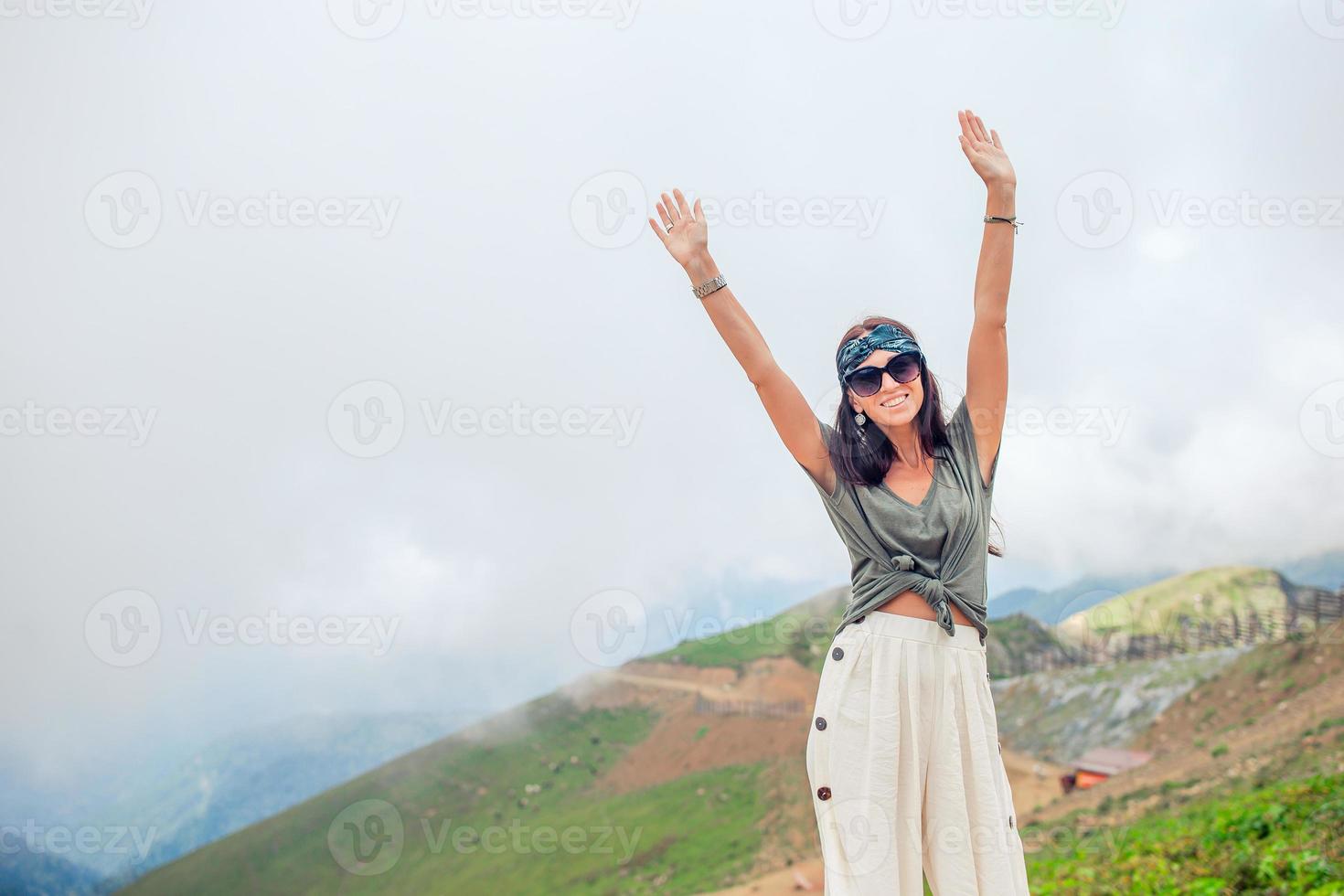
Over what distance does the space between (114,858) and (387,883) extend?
6.45ft

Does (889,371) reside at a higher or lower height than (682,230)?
lower

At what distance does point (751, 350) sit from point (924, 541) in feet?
1.87

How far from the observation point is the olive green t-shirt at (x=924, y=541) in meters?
2.23

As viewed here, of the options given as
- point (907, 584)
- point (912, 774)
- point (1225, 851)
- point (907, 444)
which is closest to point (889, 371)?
point (907, 444)

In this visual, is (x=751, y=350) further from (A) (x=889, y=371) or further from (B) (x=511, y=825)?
(B) (x=511, y=825)

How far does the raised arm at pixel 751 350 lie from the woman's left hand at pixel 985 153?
629 mm

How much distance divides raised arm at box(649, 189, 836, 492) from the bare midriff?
0.95ft

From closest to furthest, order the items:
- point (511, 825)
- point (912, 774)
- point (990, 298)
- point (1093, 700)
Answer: point (912, 774) → point (990, 298) → point (511, 825) → point (1093, 700)

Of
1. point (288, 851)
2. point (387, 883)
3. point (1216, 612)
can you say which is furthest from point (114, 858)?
point (1216, 612)

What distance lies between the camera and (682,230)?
2.34m

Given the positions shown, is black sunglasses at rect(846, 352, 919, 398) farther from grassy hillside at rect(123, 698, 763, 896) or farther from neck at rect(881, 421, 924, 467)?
grassy hillside at rect(123, 698, 763, 896)

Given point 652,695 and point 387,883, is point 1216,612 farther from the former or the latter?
point 387,883

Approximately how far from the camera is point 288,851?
7980 millimetres

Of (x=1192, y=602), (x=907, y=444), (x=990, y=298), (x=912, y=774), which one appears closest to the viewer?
(x=912, y=774)
